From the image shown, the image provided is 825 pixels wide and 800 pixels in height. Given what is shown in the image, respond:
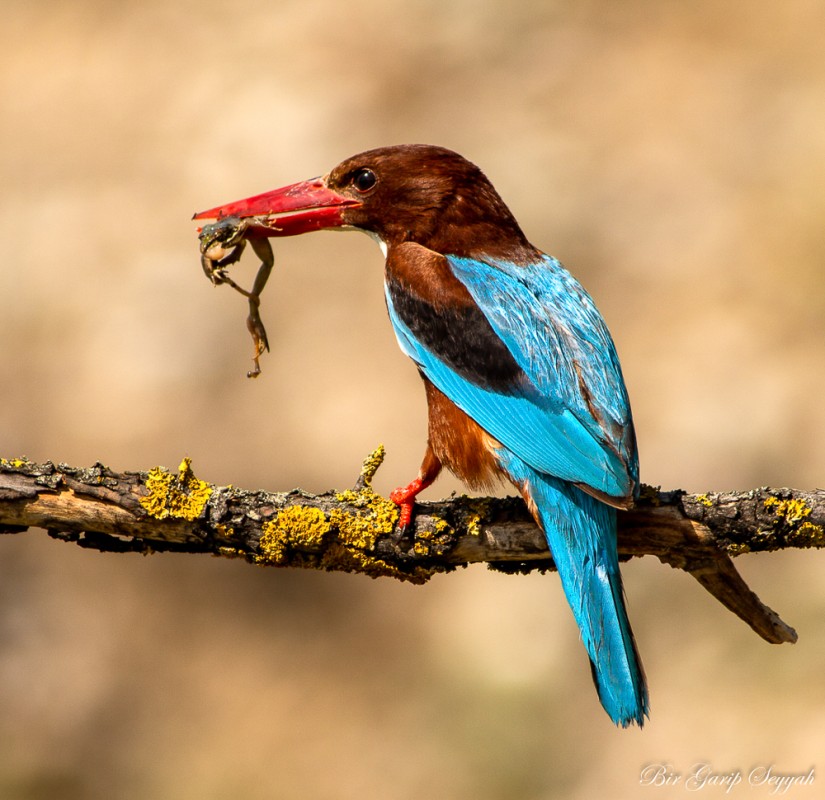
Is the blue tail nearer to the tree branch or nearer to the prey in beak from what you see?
the tree branch

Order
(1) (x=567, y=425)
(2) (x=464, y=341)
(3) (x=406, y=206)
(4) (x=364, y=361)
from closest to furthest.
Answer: (1) (x=567, y=425) < (2) (x=464, y=341) < (3) (x=406, y=206) < (4) (x=364, y=361)

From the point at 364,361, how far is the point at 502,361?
376 centimetres

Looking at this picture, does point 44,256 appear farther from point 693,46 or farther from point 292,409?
point 693,46

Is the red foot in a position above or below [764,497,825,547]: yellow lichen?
above

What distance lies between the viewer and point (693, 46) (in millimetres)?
9359

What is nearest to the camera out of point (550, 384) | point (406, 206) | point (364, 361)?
point (550, 384)

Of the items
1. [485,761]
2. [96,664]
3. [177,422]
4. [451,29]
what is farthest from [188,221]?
[485,761]

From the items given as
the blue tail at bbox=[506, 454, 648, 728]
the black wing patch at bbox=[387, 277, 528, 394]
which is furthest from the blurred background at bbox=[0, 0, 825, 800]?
the black wing patch at bbox=[387, 277, 528, 394]

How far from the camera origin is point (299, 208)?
436cm

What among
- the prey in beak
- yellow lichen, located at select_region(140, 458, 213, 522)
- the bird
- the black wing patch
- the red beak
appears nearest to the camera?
yellow lichen, located at select_region(140, 458, 213, 522)

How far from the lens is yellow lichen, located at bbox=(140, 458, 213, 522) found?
336 centimetres

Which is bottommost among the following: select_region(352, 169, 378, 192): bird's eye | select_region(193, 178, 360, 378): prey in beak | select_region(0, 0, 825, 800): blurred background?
select_region(0, 0, 825, 800): blurred background

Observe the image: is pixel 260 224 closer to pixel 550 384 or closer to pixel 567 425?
pixel 550 384

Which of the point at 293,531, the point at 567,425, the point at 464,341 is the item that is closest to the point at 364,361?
the point at 464,341
